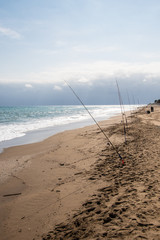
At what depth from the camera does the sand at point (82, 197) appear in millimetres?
2555

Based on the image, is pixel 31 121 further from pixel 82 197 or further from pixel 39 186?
pixel 82 197

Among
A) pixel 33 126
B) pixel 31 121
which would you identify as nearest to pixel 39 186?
pixel 33 126

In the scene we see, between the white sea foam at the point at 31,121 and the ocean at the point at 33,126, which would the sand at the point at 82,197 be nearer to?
the ocean at the point at 33,126

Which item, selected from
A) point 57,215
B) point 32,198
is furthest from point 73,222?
point 32,198

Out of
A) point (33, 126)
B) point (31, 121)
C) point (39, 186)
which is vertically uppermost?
point (31, 121)

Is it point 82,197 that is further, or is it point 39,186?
point 39,186

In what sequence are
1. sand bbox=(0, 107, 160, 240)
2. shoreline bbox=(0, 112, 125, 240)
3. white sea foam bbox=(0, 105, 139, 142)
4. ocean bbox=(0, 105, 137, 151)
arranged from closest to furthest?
sand bbox=(0, 107, 160, 240)
shoreline bbox=(0, 112, 125, 240)
ocean bbox=(0, 105, 137, 151)
white sea foam bbox=(0, 105, 139, 142)

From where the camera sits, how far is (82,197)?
12.0 feet

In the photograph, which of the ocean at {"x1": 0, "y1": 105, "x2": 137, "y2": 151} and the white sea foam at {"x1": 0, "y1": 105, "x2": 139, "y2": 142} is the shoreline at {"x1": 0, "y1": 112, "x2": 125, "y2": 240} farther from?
the white sea foam at {"x1": 0, "y1": 105, "x2": 139, "y2": 142}

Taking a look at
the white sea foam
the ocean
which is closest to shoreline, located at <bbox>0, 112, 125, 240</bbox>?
the ocean

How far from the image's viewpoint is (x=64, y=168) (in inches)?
221

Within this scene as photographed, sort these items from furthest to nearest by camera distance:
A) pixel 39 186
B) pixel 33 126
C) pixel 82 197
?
pixel 33 126, pixel 39 186, pixel 82 197

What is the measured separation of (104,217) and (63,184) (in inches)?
73.7

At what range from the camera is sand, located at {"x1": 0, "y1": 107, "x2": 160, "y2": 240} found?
255cm
